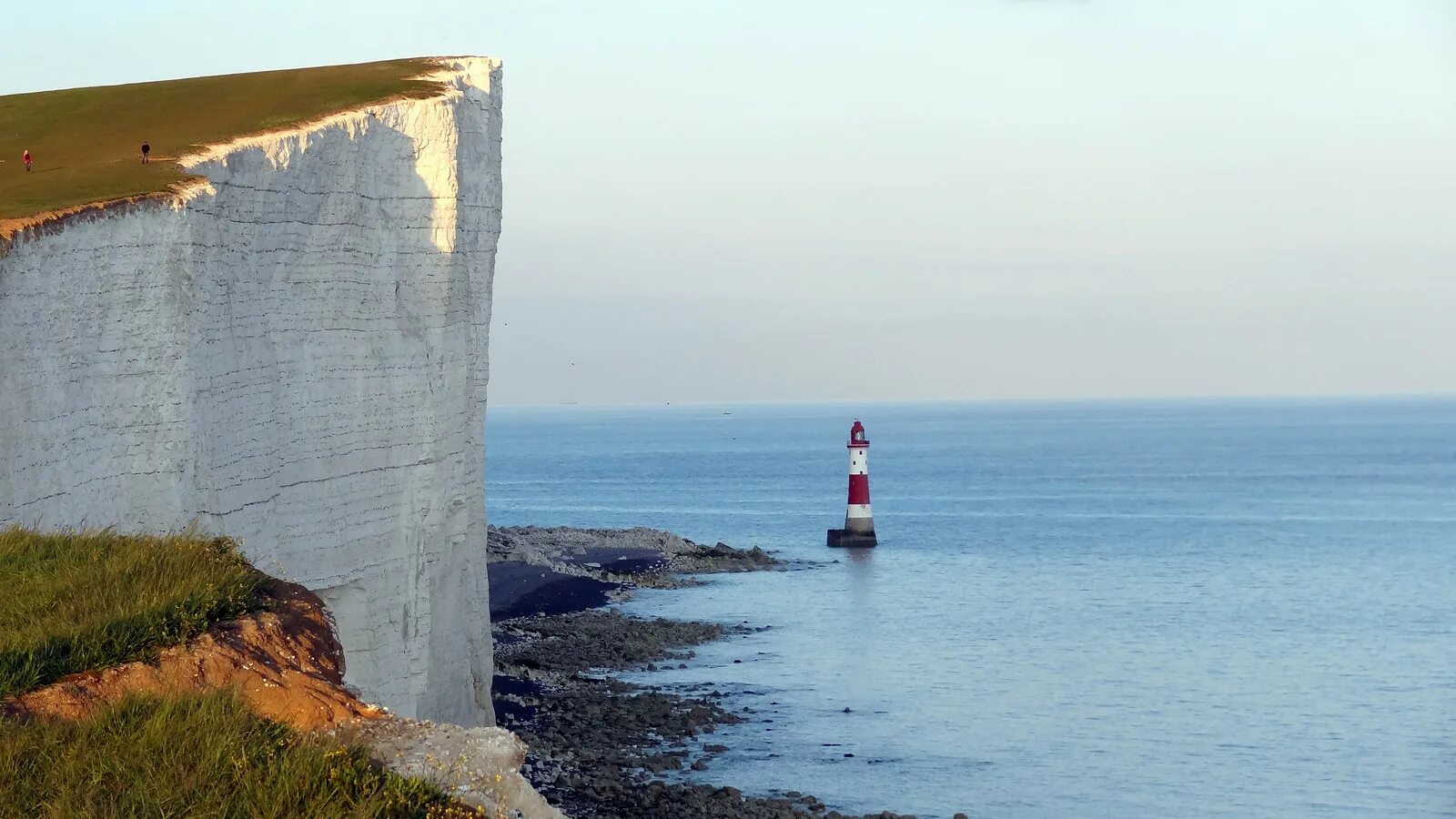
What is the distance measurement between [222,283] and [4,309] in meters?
2.93

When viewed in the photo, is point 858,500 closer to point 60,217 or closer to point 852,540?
point 852,540

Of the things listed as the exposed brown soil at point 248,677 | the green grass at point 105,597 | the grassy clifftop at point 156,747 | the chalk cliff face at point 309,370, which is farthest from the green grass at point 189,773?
the chalk cliff face at point 309,370

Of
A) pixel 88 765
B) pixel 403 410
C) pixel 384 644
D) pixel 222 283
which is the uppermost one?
pixel 222 283

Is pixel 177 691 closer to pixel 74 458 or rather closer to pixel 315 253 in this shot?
pixel 74 458

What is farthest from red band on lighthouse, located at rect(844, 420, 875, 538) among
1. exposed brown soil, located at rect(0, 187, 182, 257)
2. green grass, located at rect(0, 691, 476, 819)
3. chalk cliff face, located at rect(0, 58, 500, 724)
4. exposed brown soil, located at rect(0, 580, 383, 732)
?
green grass, located at rect(0, 691, 476, 819)

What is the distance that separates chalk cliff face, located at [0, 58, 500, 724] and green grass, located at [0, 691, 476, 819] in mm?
7662

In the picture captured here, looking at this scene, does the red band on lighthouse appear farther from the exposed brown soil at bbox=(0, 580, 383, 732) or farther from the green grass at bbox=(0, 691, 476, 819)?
the green grass at bbox=(0, 691, 476, 819)

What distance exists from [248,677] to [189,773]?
1.02 m

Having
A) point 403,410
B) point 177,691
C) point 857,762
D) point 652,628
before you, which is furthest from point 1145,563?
point 177,691

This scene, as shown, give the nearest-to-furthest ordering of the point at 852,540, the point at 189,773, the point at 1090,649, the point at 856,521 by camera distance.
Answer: the point at 189,773, the point at 1090,649, the point at 852,540, the point at 856,521

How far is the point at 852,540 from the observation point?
67000 millimetres

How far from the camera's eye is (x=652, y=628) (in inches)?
1631

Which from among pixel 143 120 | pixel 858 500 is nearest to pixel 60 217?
pixel 143 120

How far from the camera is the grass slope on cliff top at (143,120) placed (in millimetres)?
16812
